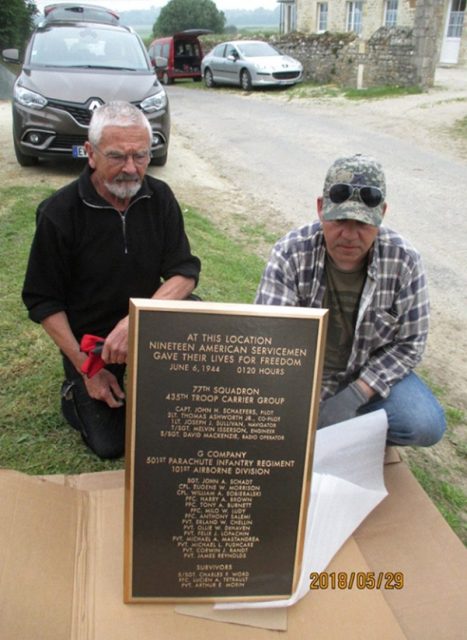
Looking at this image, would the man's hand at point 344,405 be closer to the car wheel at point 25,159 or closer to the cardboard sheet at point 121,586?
the cardboard sheet at point 121,586

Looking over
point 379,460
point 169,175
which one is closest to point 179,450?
point 379,460

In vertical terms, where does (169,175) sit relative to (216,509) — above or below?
below

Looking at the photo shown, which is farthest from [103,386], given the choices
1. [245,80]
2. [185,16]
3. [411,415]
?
[185,16]

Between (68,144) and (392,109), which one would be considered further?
(392,109)

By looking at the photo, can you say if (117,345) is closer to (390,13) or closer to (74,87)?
(74,87)

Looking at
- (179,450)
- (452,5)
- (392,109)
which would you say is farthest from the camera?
(452,5)

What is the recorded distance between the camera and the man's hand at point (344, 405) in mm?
2125

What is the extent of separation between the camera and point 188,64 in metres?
21.6

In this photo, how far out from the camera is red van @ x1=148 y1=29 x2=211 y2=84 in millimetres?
20812

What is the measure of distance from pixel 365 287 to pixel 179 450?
0.92m

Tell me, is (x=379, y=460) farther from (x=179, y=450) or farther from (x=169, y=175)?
(x=169, y=175)

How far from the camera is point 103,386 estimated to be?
2324 mm
